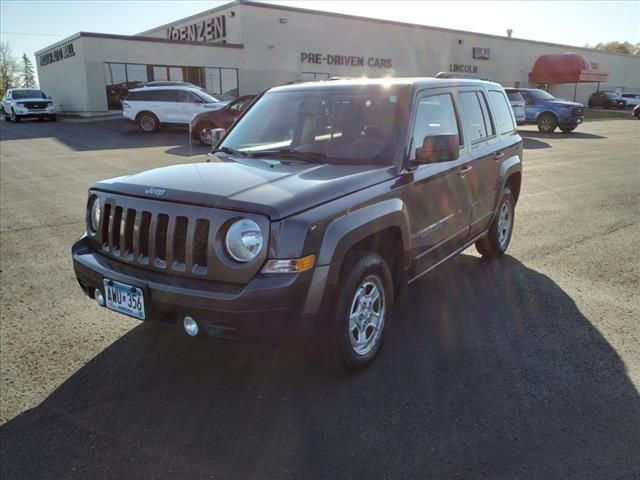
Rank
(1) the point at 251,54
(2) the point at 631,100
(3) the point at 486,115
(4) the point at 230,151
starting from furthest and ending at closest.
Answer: (2) the point at 631,100
(1) the point at 251,54
(3) the point at 486,115
(4) the point at 230,151

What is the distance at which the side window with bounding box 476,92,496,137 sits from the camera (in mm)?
5227

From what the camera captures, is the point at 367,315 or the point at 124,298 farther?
the point at 367,315

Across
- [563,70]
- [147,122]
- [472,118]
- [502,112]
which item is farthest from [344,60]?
[472,118]

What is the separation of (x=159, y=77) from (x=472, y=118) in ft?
90.3

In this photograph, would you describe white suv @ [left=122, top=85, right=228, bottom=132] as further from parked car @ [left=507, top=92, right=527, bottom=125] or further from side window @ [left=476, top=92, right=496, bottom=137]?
side window @ [left=476, top=92, right=496, bottom=137]

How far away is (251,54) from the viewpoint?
31547mm

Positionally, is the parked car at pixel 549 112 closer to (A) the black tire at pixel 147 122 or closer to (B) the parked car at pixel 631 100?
(A) the black tire at pixel 147 122

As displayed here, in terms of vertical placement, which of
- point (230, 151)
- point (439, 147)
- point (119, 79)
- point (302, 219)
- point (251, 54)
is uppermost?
point (251, 54)

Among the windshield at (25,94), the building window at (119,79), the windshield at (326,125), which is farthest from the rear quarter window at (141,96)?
the windshield at (326,125)

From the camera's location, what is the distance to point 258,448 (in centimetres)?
279

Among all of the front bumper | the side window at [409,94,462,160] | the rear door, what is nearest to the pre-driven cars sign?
the rear door

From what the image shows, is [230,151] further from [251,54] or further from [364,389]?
[251,54]

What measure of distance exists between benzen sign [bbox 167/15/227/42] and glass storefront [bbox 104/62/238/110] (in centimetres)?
243

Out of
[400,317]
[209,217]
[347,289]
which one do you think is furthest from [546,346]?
[209,217]
